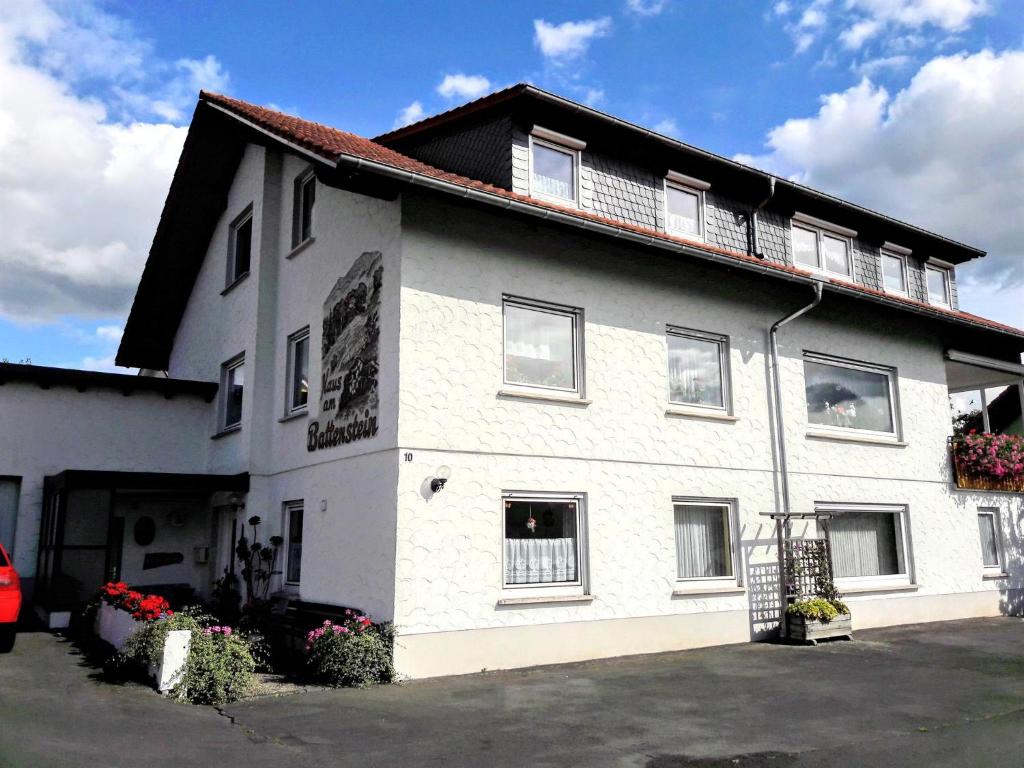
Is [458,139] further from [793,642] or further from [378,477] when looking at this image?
[793,642]

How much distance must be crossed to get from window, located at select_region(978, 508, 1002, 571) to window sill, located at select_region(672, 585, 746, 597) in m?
7.36

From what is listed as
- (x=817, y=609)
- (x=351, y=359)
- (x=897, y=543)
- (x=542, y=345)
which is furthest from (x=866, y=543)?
(x=351, y=359)

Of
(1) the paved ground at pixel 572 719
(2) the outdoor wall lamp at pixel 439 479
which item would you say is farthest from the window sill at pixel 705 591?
(2) the outdoor wall lamp at pixel 439 479

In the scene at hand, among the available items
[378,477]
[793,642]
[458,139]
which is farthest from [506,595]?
[458,139]

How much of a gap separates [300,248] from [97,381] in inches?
191

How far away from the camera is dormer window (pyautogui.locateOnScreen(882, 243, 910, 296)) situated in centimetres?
1753

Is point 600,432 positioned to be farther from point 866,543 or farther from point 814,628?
point 866,543

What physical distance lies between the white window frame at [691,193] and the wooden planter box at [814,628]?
20.6 feet

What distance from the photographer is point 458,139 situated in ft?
43.8

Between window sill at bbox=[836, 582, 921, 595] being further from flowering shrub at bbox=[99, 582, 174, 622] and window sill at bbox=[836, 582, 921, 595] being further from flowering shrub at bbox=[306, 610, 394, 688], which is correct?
flowering shrub at bbox=[99, 582, 174, 622]

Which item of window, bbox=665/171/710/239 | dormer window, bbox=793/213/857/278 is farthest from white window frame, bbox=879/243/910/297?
window, bbox=665/171/710/239

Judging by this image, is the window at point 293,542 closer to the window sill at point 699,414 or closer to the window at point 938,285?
the window sill at point 699,414

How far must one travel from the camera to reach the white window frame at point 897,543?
44.8 feet

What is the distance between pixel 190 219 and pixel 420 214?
341 inches
